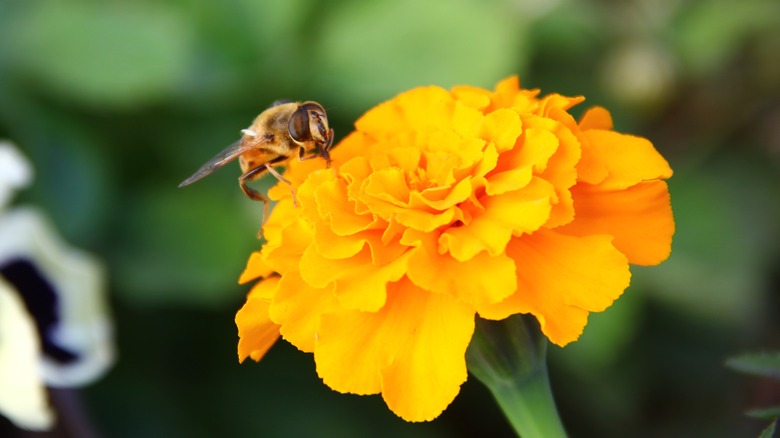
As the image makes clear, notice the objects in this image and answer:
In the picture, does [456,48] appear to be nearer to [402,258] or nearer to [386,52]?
[386,52]

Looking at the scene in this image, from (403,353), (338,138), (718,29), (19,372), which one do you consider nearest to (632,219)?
(403,353)

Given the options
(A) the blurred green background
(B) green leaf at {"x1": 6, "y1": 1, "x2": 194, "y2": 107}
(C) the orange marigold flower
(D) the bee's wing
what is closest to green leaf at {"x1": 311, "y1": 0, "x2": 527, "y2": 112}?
(A) the blurred green background

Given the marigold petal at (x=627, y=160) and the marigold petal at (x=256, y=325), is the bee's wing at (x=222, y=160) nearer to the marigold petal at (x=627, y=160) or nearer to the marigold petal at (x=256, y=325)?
the marigold petal at (x=256, y=325)

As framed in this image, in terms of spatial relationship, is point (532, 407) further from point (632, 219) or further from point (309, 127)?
point (309, 127)

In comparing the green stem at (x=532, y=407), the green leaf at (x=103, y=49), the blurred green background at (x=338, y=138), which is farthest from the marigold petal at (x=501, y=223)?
the green leaf at (x=103, y=49)

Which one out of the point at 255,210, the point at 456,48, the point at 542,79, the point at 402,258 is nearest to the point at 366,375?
the point at 402,258

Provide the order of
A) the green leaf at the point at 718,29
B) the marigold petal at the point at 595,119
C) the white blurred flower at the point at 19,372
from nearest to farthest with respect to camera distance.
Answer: the marigold petal at the point at 595,119
the white blurred flower at the point at 19,372
the green leaf at the point at 718,29
